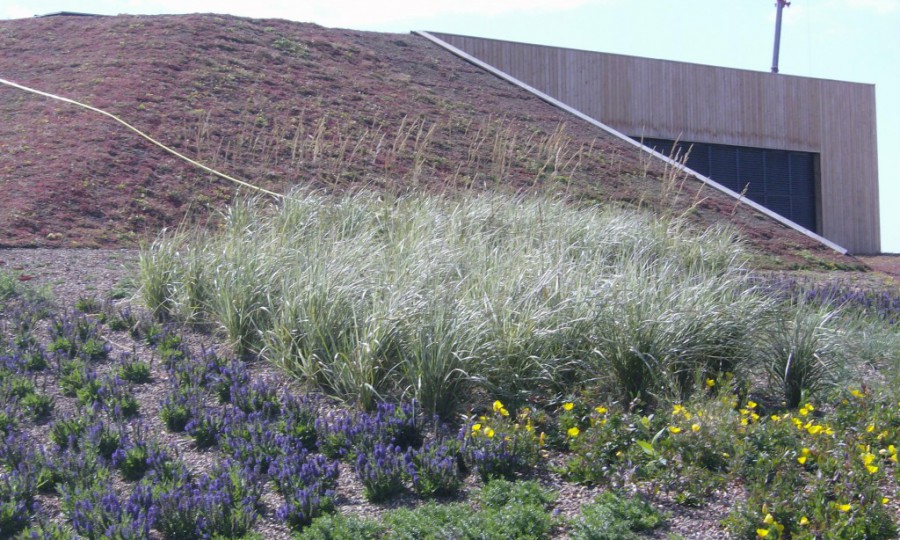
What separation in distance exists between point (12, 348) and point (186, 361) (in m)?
1.29

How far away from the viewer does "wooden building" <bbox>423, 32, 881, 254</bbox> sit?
22625 mm

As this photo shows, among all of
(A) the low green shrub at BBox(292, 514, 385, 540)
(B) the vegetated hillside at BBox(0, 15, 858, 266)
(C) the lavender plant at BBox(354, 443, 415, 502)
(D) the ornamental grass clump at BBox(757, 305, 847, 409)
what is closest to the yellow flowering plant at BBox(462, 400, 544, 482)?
(C) the lavender plant at BBox(354, 443, 415, 502)

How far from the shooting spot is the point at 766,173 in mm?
24984

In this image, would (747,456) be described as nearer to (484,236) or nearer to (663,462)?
(663,462)

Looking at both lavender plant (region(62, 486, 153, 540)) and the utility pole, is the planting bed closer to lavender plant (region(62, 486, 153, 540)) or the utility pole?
lavender plant (region(62, 486, 153, 540))

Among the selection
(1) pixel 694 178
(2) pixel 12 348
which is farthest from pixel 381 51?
(2) pixel 12 348

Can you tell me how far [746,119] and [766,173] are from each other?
1.54 meters

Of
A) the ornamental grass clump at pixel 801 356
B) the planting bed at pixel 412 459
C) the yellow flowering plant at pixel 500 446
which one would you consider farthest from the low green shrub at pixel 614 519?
the ornamental grass clump at pixel 801 356

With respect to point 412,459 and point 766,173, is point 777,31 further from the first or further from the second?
point 412,459

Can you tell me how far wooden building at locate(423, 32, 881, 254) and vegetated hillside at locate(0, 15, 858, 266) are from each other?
8.72ft

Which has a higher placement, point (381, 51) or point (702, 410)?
point (381, 51)

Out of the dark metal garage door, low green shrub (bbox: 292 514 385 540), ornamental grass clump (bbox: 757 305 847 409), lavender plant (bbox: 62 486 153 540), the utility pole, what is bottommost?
low green shrub (bbox: 292 514 385 540)

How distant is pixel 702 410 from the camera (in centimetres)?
503

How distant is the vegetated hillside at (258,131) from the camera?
11750 mm
